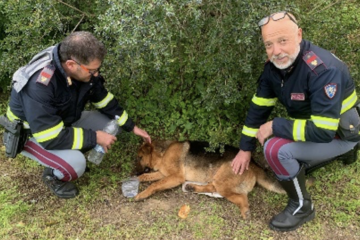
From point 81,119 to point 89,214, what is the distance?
110cm

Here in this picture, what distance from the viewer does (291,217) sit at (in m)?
3.56

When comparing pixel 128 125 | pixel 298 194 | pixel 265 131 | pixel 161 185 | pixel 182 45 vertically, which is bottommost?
pixel 161 185

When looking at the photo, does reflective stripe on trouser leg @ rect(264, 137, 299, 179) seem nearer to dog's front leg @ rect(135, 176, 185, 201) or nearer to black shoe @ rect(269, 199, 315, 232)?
black shoe @ rect(269, 199, 315, 232)

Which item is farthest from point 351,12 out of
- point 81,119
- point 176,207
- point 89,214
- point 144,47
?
point 89,214

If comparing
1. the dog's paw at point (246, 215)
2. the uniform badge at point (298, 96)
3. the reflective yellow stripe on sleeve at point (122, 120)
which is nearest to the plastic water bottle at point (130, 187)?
the reflective yellow stripe on sleeve at point (122, 120)

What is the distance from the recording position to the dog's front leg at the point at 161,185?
4105 millimetres

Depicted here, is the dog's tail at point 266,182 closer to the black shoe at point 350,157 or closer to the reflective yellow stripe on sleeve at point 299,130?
the black shoe at point 350,157

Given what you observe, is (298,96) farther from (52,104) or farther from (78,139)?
(52,104)

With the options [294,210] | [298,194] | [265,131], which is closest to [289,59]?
[265,131]

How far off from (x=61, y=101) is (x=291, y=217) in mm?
2527

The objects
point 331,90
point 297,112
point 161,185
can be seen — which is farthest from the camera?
point 161,185

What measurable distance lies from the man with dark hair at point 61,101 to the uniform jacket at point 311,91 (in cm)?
168

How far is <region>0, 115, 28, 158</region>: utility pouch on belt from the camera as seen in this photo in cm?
358

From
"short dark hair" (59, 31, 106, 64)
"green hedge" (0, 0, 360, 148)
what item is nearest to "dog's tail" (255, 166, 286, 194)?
"green hedge" (0, 0, 360, 148)
